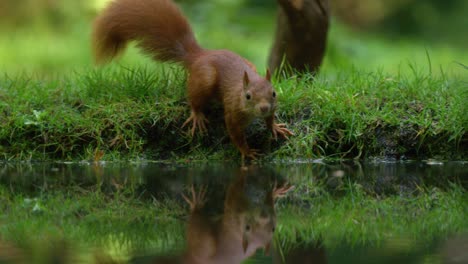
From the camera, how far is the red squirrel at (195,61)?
4605 mm

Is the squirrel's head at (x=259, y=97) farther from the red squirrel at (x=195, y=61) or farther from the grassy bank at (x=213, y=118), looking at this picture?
the grassy bank at (x=213, y=118)

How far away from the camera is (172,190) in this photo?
3812 millimetres

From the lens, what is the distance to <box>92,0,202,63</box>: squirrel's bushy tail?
5.22 m

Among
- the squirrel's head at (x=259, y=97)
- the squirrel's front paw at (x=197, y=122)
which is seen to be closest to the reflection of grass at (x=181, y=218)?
the squirrel's head at (x=259, y=97)

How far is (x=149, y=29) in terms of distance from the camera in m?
5.23

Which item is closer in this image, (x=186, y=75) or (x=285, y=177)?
(x=285, y=177)

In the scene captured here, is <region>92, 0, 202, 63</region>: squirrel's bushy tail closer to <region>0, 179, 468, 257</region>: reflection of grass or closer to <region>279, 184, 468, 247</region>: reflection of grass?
<region>0, 179, 468, 257</region>: reflection of grass

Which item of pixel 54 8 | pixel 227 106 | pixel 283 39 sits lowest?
pixel 227 106

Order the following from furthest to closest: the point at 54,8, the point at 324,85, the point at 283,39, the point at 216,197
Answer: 1. the point at 54,8
2. the point at 283,39
3. the point at 324,85
4. the point at 216,197

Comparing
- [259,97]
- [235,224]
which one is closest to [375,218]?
[235,224]

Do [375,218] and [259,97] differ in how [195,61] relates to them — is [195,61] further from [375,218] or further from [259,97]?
[375,218]

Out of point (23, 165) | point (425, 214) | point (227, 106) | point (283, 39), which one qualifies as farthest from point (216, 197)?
point (283, 39)

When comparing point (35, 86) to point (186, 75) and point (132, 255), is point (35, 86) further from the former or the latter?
point (132, 255)

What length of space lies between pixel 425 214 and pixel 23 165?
2.57 m
